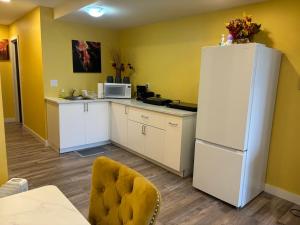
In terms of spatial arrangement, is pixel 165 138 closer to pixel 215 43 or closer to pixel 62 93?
pixel 215 43

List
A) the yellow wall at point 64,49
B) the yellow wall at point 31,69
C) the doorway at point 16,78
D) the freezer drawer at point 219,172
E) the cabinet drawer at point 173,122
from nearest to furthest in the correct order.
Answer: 1. the freezer drawer at point 219,172
2. the cabinet drawer at point 173,122
3. the yellow wall at point 64,49
4. the yellow wall at point 31,69
5. the doorway at point 16,78

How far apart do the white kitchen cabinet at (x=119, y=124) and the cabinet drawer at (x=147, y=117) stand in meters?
0.19

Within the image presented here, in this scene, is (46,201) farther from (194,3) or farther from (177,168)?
(194,3)

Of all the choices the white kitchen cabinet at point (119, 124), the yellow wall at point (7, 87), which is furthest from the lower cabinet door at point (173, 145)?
the yellow wall at point (7, 87)

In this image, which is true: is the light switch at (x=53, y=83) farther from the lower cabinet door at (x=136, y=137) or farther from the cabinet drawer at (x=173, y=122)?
the cabinet drawer at (x=173, y=122)

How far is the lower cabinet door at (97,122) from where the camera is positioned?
3994 mm

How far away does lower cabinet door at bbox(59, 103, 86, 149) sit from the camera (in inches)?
145

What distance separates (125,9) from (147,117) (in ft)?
5.11

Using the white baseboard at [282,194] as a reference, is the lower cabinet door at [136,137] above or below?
above

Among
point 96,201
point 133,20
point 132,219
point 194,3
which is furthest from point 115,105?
point 132,219

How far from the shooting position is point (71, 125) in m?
3.80

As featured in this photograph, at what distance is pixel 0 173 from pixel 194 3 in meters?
2.68

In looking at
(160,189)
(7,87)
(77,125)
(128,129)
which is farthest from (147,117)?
(7,87)

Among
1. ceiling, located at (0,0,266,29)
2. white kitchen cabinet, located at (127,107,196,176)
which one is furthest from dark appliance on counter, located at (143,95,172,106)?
ceiling, located at (0,0,266,29)
